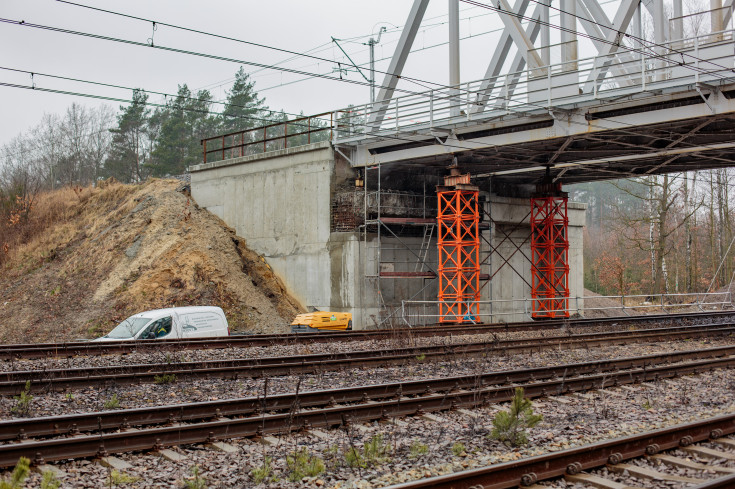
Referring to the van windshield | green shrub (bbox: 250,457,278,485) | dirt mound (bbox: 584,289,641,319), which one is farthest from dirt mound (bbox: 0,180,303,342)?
green shrub (bbox: 250,457,278,485)

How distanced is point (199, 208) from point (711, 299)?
103 ft

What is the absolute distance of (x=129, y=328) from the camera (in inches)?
783

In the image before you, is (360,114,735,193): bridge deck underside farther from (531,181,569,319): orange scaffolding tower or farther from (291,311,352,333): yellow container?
(291,311,352,333): yellow container

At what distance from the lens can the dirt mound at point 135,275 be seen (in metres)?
27.3

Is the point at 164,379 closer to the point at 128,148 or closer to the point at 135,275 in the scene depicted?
the point at 135,275

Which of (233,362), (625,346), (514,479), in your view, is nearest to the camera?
(514,479)

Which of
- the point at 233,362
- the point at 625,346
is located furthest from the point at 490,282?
the point at 233,362

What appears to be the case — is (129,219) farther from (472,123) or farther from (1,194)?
(472,123)

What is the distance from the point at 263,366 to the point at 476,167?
19816 mm

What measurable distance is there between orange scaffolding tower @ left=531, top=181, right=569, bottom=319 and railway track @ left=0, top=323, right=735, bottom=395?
12.0 meters

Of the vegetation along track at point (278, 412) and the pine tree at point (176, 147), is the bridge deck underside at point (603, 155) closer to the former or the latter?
the vegetation along track at point (278, 412)

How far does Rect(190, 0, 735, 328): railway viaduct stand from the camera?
23.5m

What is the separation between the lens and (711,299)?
44.0 meters

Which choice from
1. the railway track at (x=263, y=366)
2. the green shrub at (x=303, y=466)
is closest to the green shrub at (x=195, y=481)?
the green shrub at (x=303, y=466)
